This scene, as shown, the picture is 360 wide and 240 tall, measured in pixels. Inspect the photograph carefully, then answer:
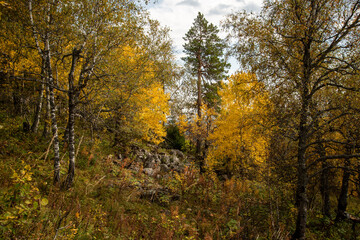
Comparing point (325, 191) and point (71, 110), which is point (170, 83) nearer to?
point (71, 110)

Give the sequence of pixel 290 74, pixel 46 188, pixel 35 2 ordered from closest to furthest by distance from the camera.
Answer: pixel 46 188, pixel 290 74, pixel 35 2

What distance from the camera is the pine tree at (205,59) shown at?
16219 mm


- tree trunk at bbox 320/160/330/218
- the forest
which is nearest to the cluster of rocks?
the forest

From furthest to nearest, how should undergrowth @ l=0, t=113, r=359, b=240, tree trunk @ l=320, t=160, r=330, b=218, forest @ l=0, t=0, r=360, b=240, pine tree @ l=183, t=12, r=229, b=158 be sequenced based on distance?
pine tree @ l=183, t=12, r=229, b=158 → tree trunk @ l=320, t=160, r=330, b=218 → forest @ l=0, t=0, r=360, b=240 → undergrowth @ l=0, t=113, r=359, b=240

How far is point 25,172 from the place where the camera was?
2.28 m

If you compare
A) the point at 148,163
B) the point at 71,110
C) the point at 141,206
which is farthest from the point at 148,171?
the point at 71,110

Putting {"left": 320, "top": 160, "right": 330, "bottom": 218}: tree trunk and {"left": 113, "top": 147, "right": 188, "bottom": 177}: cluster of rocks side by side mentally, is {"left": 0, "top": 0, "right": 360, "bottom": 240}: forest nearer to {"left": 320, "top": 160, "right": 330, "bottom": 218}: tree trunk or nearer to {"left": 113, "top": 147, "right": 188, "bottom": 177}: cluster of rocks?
{"left": 320, "top": 160, "right": 330, "bottom": 218}: tree trunk

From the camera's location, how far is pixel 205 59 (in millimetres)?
16531

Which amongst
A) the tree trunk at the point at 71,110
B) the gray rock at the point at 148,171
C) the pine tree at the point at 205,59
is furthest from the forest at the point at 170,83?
the pine tree at the point at 205,59

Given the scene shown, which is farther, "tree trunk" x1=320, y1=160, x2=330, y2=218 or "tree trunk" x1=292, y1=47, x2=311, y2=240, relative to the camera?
"tree trunk" x1=320, y1=160, x2=330, y2=218

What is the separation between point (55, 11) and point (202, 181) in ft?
30.2

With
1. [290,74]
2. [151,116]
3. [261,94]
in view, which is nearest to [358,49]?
[290,74]

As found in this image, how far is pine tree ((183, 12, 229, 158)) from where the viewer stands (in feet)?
53.2

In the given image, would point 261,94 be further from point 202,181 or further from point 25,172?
point 25,172
